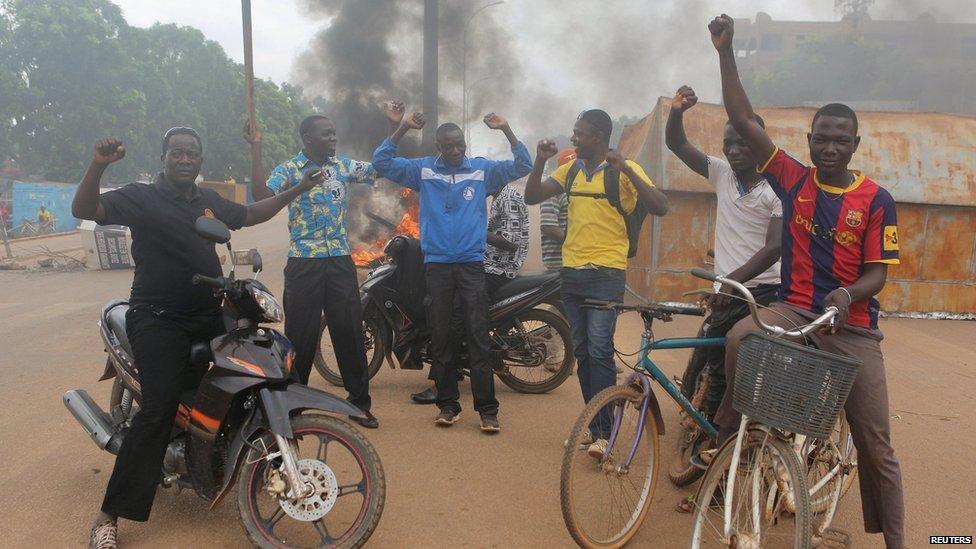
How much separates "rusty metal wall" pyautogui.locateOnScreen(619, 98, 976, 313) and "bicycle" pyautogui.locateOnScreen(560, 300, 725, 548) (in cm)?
614

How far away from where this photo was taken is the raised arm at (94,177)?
3.12 meters

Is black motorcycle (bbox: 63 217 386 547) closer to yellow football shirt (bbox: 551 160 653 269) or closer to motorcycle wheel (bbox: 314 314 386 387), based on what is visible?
yellow football shirt (bbox: 551 160 653 269)

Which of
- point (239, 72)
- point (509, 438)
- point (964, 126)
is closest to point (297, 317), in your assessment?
point (509, 438)

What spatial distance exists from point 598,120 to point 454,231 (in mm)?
1161

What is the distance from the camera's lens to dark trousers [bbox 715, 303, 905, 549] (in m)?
2.86

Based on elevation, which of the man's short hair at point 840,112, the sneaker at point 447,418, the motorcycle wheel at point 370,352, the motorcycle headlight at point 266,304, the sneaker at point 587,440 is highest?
the man's short hair at point 840,112

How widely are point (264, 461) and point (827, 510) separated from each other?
2.47 meters

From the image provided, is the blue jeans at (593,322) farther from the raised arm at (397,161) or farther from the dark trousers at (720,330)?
the raised arm at (397,161)

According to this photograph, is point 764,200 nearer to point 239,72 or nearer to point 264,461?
point 264,461

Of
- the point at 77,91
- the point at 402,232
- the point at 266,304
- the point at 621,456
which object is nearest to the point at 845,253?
the point at 621,456

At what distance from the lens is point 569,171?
172 inches

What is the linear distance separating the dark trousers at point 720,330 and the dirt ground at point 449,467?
0.53 m

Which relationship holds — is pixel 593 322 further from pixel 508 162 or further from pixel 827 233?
pixel 827 233

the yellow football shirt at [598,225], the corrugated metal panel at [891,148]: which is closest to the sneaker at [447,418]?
the yellow football shirt at [598,225]
